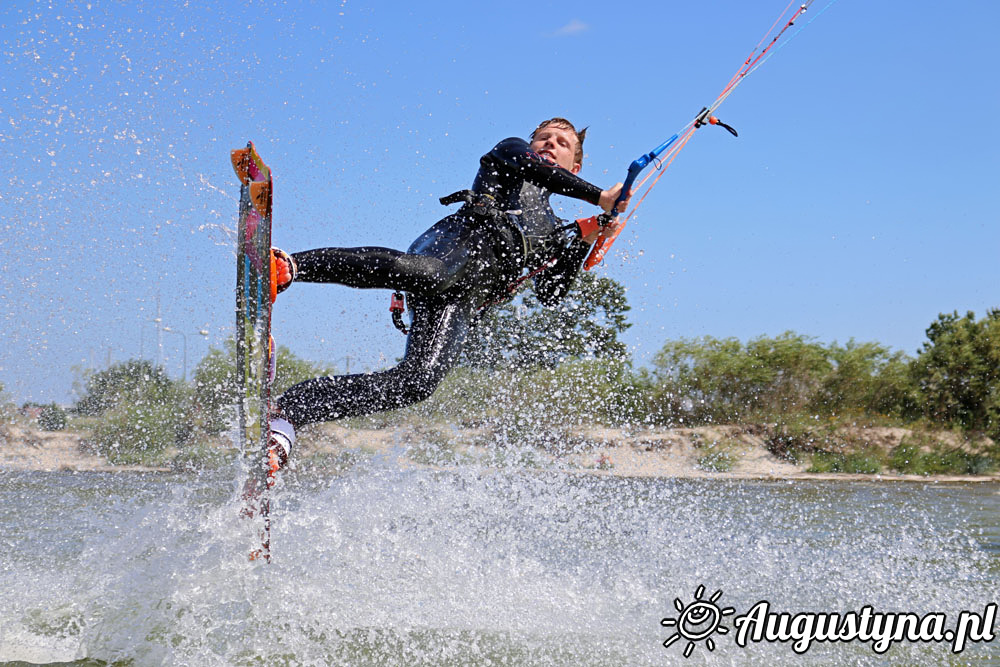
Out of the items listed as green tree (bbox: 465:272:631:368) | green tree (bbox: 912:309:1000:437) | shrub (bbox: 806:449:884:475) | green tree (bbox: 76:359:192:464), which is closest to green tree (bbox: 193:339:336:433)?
green tree (bbox: 76:359:192:464)

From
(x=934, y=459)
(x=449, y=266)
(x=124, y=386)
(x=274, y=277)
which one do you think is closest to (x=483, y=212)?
(x=449, y=266)

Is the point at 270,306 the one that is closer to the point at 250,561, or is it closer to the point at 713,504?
the point at 250,561

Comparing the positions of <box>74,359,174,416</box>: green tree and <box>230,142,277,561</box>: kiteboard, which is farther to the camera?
<box>74,359,174,416</box>: green tree

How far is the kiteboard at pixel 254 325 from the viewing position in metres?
3.14

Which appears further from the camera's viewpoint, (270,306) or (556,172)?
(556,172)

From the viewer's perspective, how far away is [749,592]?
370 cm

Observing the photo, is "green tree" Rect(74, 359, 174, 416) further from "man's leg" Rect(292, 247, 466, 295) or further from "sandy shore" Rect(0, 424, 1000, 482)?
"man's leg" Rect(292, 247, 466, 295)

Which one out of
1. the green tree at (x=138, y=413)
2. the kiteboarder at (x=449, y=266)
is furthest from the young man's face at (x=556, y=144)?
the green tree at (x=138, y=413)

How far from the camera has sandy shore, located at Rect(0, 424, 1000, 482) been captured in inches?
545

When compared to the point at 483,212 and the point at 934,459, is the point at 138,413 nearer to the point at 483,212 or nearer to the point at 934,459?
the point at 483,212

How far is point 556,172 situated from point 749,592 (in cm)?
208

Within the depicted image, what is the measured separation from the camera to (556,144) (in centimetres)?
421

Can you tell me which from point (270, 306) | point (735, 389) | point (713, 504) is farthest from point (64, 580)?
point (735, 389)

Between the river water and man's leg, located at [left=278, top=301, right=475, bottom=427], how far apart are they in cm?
50
